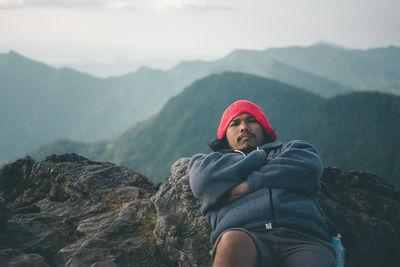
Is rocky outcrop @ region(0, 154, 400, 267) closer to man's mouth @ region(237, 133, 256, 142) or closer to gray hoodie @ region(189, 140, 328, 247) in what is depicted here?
gray hoodie @ region(189, 140, 328, 247)

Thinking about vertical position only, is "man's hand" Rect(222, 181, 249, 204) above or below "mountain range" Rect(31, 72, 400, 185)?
above

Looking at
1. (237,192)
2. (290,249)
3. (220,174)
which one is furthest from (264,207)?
(220,174)

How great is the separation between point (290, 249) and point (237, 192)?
86 centimetres

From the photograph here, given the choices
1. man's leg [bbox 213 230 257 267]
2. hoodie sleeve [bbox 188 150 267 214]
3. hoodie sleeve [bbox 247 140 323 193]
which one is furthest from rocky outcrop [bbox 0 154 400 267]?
hoodie sleeve [bbox 247 140 323 193]

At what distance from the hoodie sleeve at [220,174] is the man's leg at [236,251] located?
63 cm

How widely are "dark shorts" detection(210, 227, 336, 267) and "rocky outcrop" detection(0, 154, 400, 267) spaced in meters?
0.97

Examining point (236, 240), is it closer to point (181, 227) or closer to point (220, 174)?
point (220, 174)

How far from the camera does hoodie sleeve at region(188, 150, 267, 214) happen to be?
3.47 m

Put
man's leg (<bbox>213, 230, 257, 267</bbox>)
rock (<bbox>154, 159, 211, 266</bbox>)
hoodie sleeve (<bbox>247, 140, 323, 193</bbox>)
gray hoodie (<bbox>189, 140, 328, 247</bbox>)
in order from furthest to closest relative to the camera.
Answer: rock (<bbox>154, 159, 211, 266</bbox>) < hoodie sleeve (<bbox>247, 140, 323, 193</bbox>) < gray hoodie (<bbox>189, 140, 328, 247</bbox>) < man's leg (<bbox>213, 230, 257, 267</bbox>)

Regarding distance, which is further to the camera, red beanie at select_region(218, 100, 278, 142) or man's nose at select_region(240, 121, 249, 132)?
red beanie at select_region(218, 100, 278, 142)

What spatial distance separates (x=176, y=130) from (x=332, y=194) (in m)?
129

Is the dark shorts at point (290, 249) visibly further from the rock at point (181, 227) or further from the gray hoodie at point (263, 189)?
the rock at point (181, 227)

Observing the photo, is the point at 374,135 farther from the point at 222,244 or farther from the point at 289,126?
the point at 222,244

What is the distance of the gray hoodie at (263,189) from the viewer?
3246 mm
